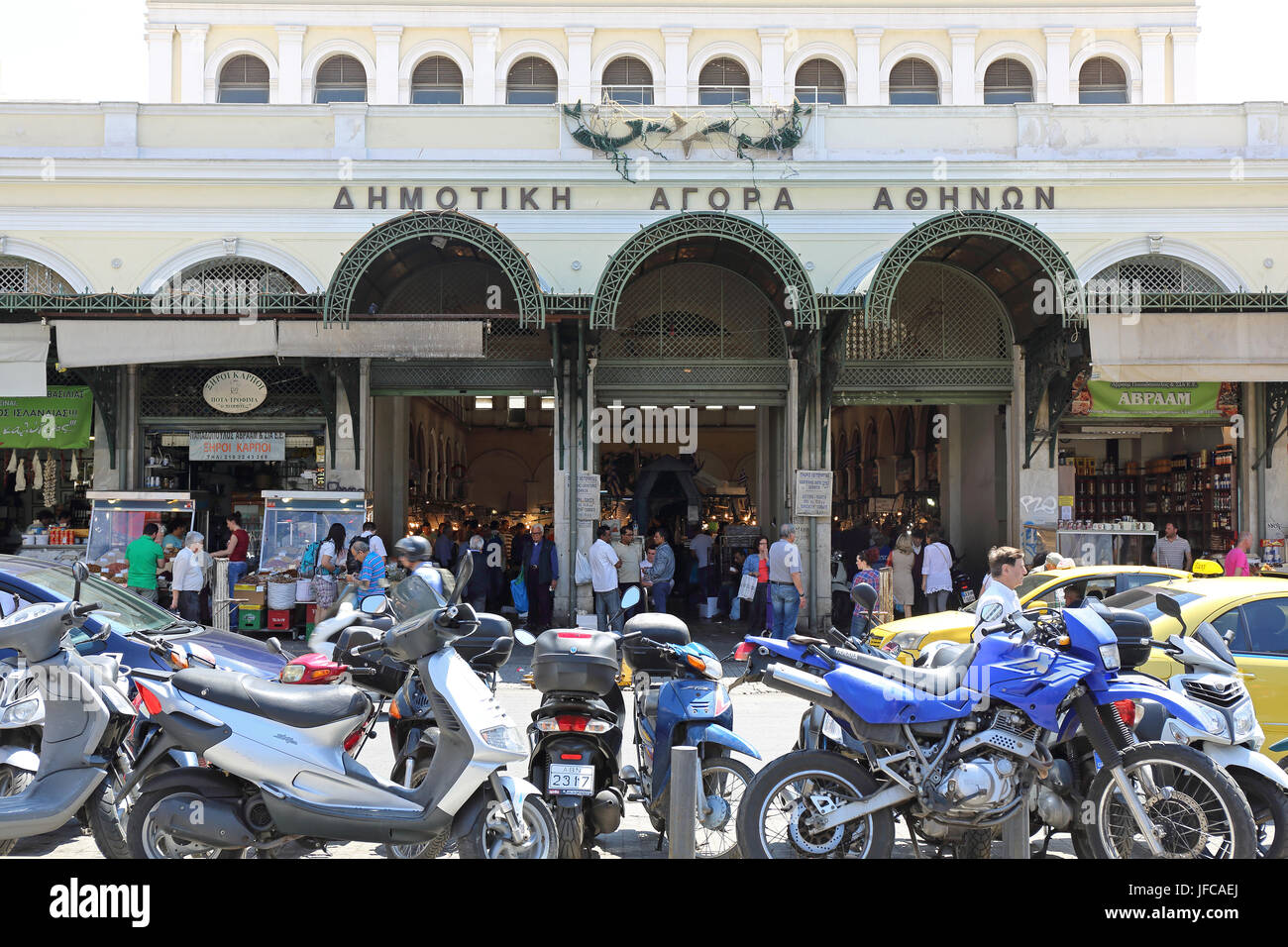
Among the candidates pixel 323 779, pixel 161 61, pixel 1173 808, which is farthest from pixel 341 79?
pixel 1173 808

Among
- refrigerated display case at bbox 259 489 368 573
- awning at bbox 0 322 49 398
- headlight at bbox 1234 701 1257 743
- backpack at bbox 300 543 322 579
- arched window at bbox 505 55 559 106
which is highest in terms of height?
arched window at bbox 505 55 559 106

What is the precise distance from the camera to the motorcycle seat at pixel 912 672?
16.1ft

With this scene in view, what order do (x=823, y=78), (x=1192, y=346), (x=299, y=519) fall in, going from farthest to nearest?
(x=823, y=78)
(x=299, y=519)
(x=1192, y=346)

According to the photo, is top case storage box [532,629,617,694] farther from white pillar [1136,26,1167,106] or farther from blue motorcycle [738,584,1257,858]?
white pillar [1136,26,1167,106]

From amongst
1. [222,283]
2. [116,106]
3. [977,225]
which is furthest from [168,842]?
[116,106]

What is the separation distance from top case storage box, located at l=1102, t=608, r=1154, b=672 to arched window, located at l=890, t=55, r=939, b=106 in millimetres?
23358

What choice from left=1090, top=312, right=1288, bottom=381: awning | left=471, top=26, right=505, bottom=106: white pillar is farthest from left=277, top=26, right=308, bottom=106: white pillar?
left=1090, top=312, right=1288, bottom=381: awning

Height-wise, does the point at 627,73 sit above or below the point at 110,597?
above

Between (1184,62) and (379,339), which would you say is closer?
(379,339)

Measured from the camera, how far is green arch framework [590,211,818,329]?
13234 millimetres

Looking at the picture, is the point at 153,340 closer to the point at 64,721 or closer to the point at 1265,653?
the point at 64,721

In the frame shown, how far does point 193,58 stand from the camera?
2573 cm

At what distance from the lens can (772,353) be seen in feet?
51.1

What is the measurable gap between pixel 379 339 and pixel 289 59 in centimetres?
1564
